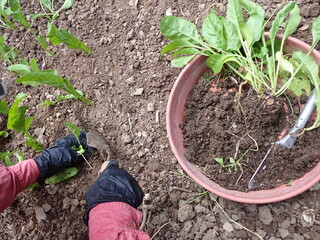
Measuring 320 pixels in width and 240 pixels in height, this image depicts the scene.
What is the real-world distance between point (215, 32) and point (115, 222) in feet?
2.44

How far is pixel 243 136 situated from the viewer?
1.02m

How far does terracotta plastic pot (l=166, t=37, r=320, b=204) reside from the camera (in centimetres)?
93

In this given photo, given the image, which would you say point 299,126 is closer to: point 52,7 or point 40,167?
point 40,167

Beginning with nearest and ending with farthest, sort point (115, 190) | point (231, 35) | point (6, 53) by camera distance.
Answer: point (231, 35), point (115, 190), point (6, 53)

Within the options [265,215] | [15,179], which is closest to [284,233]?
[265,215]

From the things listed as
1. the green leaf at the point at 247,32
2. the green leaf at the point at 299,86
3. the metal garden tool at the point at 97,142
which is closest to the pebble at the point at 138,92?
the metal garden tool at the point at 97,142

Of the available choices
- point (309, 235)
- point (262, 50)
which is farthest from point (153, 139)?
point (309, 235)

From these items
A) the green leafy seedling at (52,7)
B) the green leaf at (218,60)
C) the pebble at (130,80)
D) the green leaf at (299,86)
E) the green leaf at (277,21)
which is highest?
the green leafy seedling at (52,7)

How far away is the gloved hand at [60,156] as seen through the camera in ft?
4.26

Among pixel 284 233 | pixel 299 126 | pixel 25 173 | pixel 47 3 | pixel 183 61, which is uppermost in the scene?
pixel 47 3

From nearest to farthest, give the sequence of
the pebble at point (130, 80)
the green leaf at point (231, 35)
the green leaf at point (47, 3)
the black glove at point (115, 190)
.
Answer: the green leaf at point (231, 35)
the black glove at point (115, 190)
the pebble at point (130, 80)
the green leaf at point (47, 3)

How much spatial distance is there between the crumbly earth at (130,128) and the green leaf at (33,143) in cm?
5

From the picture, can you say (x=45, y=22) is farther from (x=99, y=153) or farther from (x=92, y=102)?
(x=99, y=153)

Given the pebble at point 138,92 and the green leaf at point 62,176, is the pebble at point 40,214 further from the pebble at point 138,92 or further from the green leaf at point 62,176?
the pebble at point 138,92
